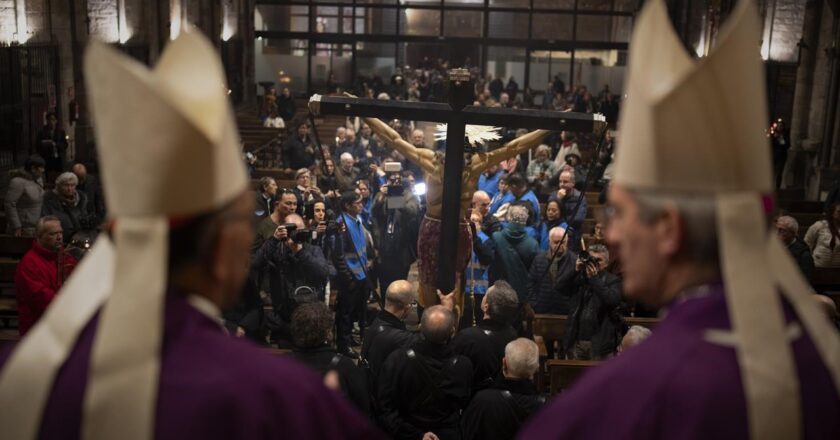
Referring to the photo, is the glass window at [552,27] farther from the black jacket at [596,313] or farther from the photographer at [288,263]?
the black jacket at [596,313]

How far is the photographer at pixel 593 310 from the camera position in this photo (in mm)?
6297

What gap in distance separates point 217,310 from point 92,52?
1.74 feet

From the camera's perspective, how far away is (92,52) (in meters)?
1.78

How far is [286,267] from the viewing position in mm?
7168

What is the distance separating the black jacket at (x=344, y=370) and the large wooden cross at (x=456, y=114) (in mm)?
1822

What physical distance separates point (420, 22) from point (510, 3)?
2.59 metres

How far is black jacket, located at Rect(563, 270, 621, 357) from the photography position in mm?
6289

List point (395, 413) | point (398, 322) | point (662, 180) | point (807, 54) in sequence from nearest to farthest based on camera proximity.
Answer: point (662, 180) < point (395, 413) < point (398, 322) < point (807, 54)

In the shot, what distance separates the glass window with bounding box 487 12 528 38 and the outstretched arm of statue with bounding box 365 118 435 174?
71.8 ft

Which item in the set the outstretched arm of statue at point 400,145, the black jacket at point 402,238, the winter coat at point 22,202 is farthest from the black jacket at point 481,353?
the winter coat at point 22,202

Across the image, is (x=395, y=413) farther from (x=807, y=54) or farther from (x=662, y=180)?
(x=807, y=54)

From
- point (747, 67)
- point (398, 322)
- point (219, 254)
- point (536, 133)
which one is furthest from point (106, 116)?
point (536, 133)

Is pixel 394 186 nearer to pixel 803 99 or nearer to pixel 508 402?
pixel 508 402

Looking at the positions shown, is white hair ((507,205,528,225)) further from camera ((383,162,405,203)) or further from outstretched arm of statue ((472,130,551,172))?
outstretched arm of statue ((472,130,551,172))
